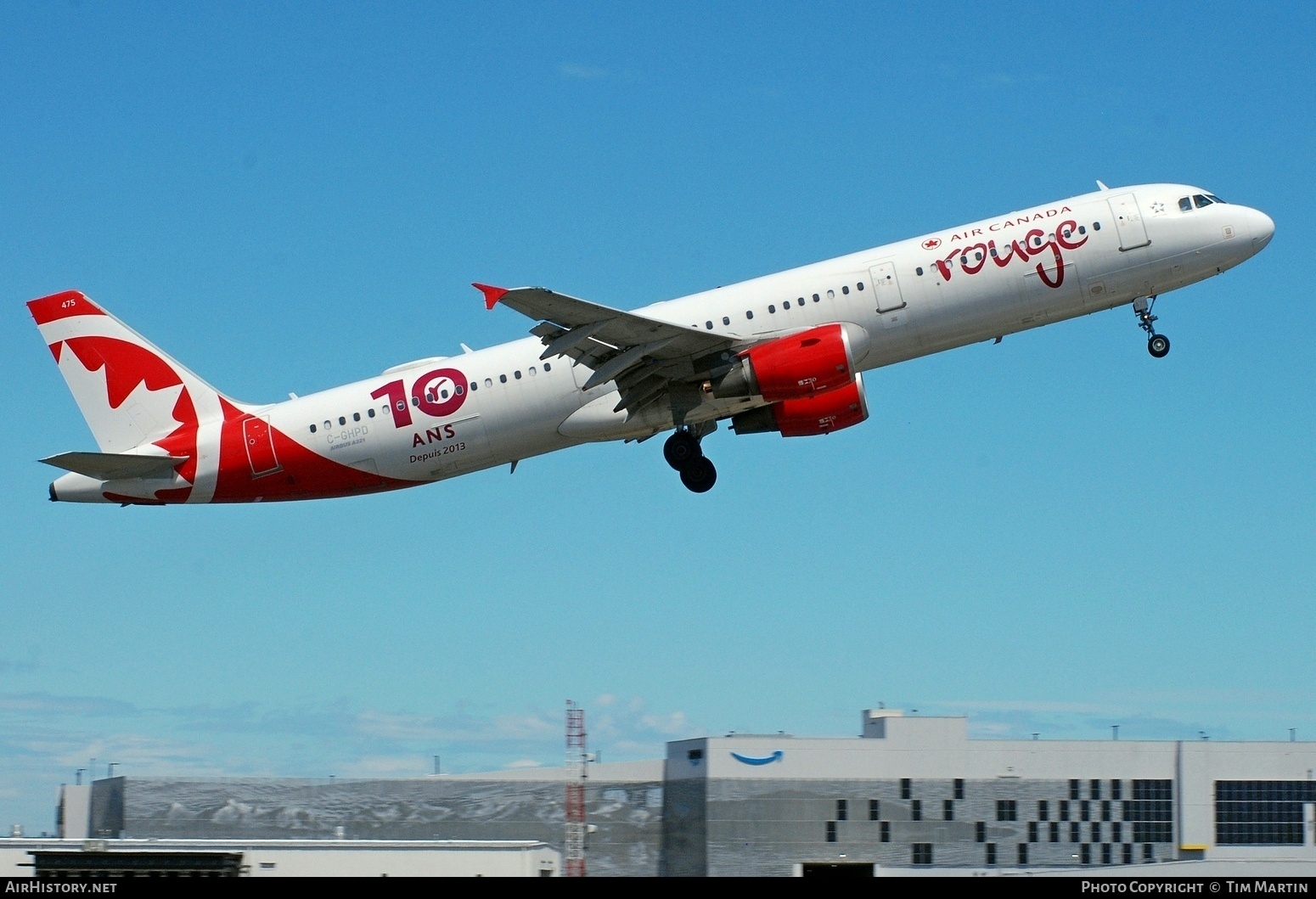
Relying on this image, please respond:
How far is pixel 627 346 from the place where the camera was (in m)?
39.1

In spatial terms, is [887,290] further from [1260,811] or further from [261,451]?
[1260,811]

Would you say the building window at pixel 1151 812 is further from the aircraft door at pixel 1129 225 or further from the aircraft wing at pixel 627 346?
the aircraft wing at pixel 627 346

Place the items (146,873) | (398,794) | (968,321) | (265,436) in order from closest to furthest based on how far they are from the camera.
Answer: (968,321) < (265,436) < (146,873) < (398,794)

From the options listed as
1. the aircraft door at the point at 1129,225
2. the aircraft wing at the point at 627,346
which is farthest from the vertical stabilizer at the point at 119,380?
the aircraft door at the point at 1129,225

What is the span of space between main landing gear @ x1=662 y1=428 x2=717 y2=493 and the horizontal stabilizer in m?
14.1

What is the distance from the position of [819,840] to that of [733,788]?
4.71 metres

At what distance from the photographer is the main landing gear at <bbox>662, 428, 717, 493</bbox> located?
4203cm

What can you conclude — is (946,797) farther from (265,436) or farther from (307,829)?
(265,436)

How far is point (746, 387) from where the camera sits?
129 feet

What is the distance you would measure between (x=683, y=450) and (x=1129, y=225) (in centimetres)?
Answer: 1364

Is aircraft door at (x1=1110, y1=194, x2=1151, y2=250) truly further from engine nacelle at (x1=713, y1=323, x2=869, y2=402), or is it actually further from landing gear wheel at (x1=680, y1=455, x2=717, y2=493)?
landing gear wheel at (x1=680, y1=455, x2=717, y2=493)

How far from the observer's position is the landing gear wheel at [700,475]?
4209 cm

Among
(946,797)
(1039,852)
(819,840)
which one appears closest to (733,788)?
(819,840)

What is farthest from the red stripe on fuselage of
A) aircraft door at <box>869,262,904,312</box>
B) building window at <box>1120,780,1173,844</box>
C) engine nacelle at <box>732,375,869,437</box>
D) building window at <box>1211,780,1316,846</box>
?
building window at <box>1211,780,1316,846</box>
